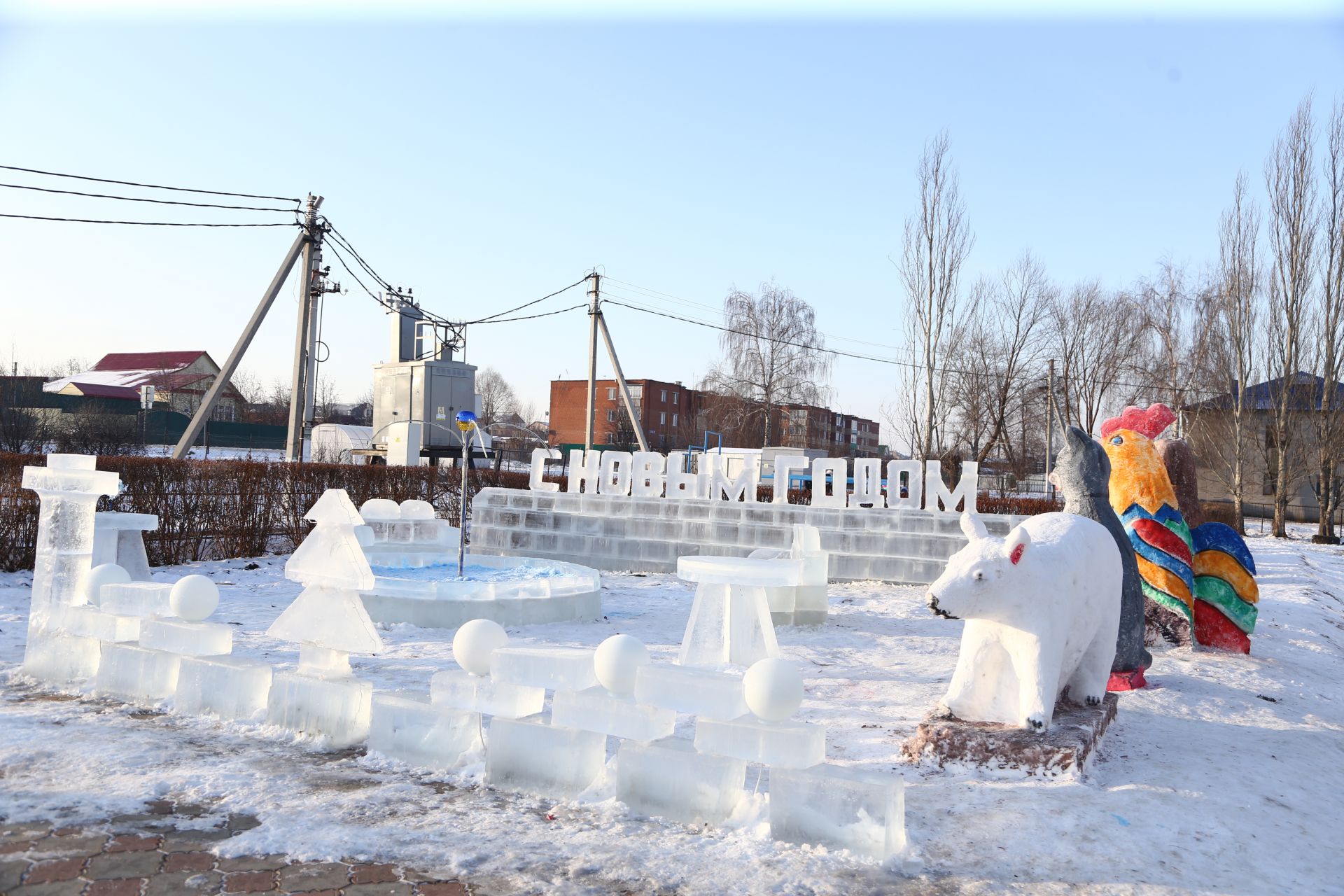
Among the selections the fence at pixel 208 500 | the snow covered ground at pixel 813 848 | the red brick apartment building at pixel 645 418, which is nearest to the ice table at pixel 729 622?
the snow covered ground at pixel 813 848

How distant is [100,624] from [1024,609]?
5.49 m

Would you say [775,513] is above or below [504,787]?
above

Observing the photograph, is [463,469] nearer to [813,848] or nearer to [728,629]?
[728,629]

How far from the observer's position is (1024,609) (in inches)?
170

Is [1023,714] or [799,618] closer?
[1023,714]

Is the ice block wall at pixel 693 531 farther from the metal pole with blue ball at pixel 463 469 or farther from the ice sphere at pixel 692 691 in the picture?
the ice sphere at pixel 692 691

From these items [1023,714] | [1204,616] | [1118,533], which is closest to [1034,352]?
[1204,616]

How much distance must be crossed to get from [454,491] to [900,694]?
11.6 metres

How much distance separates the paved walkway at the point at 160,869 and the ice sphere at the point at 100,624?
2.13 m

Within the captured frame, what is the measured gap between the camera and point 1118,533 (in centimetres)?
620

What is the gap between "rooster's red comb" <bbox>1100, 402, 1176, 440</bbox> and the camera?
7730 mm

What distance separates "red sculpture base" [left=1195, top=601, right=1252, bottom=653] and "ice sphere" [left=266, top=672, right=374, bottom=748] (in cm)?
711

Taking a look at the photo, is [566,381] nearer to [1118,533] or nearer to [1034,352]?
[1034,352]

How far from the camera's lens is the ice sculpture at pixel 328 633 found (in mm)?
4590
